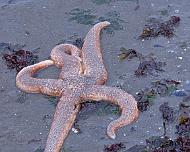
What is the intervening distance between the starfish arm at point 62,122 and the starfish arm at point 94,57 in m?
0.49

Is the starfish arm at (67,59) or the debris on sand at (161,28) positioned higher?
the debris on sand at (161,28)

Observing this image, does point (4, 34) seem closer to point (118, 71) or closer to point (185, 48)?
point (118, 71)

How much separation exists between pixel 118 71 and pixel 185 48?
1.00 metres

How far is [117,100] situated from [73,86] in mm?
537

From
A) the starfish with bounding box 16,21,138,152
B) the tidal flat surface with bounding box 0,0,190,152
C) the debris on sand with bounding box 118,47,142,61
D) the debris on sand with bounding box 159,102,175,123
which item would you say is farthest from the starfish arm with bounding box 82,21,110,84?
the debris on sand with bounding box 159,102,175,123

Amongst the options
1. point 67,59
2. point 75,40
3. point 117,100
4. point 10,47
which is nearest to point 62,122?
point 117,100

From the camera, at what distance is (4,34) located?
737cm

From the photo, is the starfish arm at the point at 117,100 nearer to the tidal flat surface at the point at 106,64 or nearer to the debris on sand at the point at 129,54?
the tidal flat surface at the point at 106,64

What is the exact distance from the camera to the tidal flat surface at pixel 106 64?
220 inches

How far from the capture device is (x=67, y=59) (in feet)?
21.1

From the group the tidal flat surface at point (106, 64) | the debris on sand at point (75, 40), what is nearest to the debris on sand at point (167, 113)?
the tidal flat surface at point (106, 64)

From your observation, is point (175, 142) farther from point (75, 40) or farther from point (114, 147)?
point (75, 40)

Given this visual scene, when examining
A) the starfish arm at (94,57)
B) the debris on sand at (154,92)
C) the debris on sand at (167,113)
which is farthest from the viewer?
the starfish arm at (94,57)

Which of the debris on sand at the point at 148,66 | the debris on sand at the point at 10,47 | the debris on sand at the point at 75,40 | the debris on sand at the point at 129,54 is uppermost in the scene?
the debris on sand at the point at 75,40
